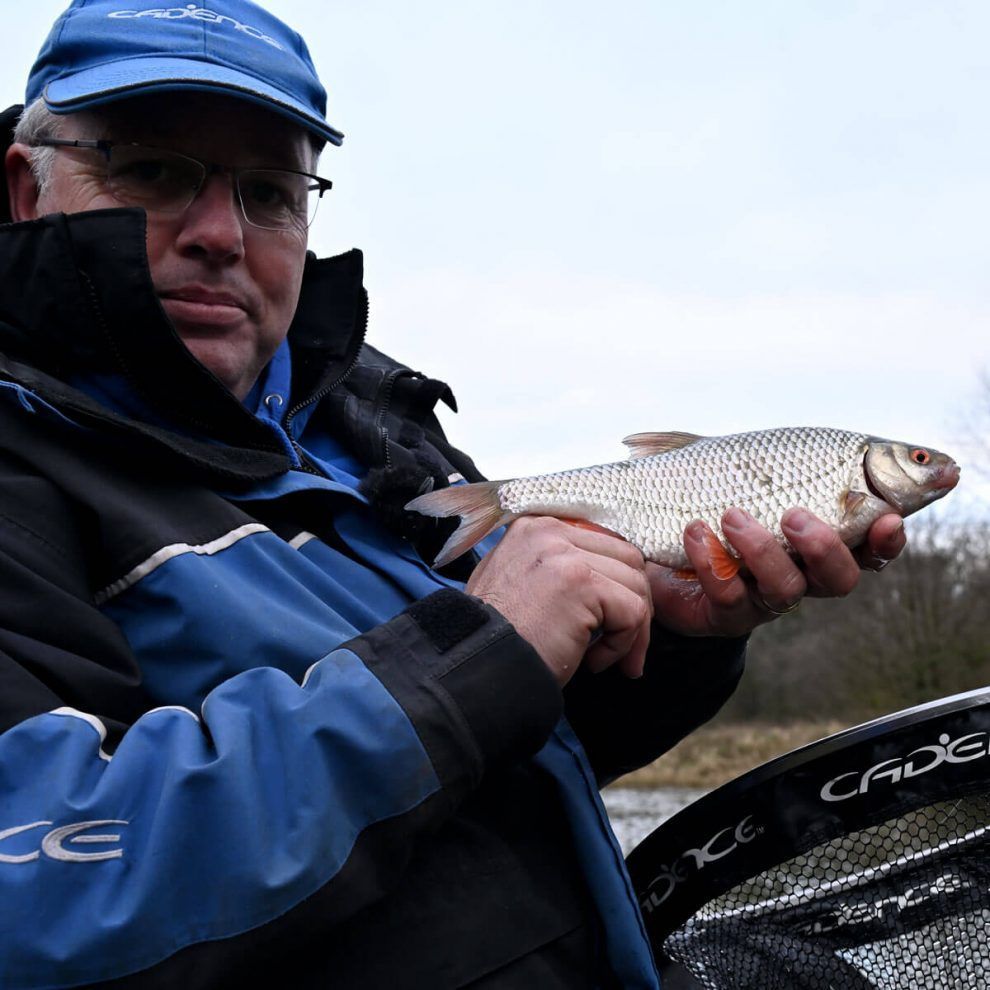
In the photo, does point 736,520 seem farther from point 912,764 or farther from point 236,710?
point 236,710

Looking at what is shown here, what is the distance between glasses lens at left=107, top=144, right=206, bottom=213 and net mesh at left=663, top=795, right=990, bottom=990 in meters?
1.76

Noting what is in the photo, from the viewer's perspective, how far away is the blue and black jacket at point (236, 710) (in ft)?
4.75

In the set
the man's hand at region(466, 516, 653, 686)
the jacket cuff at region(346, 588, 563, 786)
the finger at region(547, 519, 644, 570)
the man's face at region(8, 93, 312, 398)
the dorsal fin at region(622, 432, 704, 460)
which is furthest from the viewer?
the dorsal fin at region(622, 432, 704, 460)

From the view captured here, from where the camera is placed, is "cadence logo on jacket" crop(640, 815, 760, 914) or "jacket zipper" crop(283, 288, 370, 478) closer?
"cadence logo on jacket" crop(640, 815, 760, 914)

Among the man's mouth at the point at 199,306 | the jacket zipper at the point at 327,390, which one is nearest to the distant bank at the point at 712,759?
the jacket zipper at the point at 327,390

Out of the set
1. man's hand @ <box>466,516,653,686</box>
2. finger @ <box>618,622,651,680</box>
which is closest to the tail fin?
man's hand @ <box>466,516,653,686</box>

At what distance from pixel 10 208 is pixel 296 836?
171cm

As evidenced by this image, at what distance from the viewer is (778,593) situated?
7.88 feet

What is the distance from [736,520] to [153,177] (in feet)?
4.47

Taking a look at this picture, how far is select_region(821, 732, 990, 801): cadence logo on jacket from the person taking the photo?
2117 mm

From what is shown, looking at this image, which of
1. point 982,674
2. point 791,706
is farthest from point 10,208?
point 791,706

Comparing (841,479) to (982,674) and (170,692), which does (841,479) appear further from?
(982,674)

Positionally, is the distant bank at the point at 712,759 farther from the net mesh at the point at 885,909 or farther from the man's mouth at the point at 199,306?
the man's mouth at the point at 199,306

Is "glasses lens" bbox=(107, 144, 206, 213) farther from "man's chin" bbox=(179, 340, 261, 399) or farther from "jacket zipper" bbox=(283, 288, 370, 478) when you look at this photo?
"jacket zipper" bbox=(283, 288, 370, 478)
